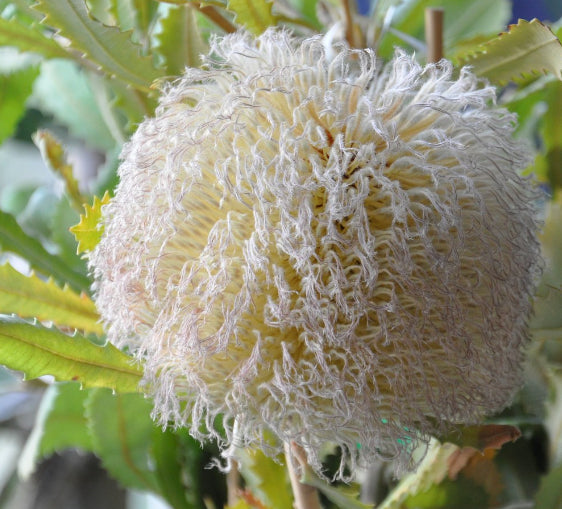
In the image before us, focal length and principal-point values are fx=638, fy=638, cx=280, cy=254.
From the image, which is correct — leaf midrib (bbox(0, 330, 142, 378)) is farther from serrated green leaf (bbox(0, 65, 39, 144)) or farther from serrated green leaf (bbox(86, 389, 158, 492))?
serrated green leaf (bbox(0, 65, 39, 144))

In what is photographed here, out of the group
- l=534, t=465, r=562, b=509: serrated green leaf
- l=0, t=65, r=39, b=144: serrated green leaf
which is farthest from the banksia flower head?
l=0, t=65, r=39, b=144: serrated green leaf

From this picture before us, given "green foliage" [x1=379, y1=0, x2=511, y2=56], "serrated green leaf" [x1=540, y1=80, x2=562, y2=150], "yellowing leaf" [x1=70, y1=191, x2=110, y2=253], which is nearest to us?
"yellowing leaf" [x1=70, y1=191, x2=110, y2=253]

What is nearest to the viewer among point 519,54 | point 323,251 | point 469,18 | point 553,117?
point 323,251

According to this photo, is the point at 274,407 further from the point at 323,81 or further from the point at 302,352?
the point at 323,81

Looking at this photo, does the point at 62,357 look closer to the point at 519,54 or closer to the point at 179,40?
the point at 179,40

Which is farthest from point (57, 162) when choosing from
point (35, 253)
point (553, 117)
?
point (553, 117)

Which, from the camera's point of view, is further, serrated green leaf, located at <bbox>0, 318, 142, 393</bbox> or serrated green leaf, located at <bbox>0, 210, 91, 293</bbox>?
serrated green leaf, located at <bbox>0, 210, 91, 293</bbox>

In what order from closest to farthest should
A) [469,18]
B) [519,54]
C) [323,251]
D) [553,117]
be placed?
[323,251] < [519,54] < [553,117] < [469,18]

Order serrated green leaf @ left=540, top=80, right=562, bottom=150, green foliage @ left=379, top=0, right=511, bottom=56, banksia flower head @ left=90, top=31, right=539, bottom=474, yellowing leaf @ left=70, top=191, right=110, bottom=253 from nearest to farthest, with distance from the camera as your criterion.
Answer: banksia flower head @ left=90, top=31, right=539, bottom=474 < yellowing leaf @ left=70, top=191, right=110, bottom=253 < serrated green leaf @ left=540, top=80, right=562, bottom=150 < green foliage @ left=379, top=0, right=511, bottom=56

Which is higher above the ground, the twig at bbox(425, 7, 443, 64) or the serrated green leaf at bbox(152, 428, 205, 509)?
the twig at bbox(425, 7, 443, 64)
